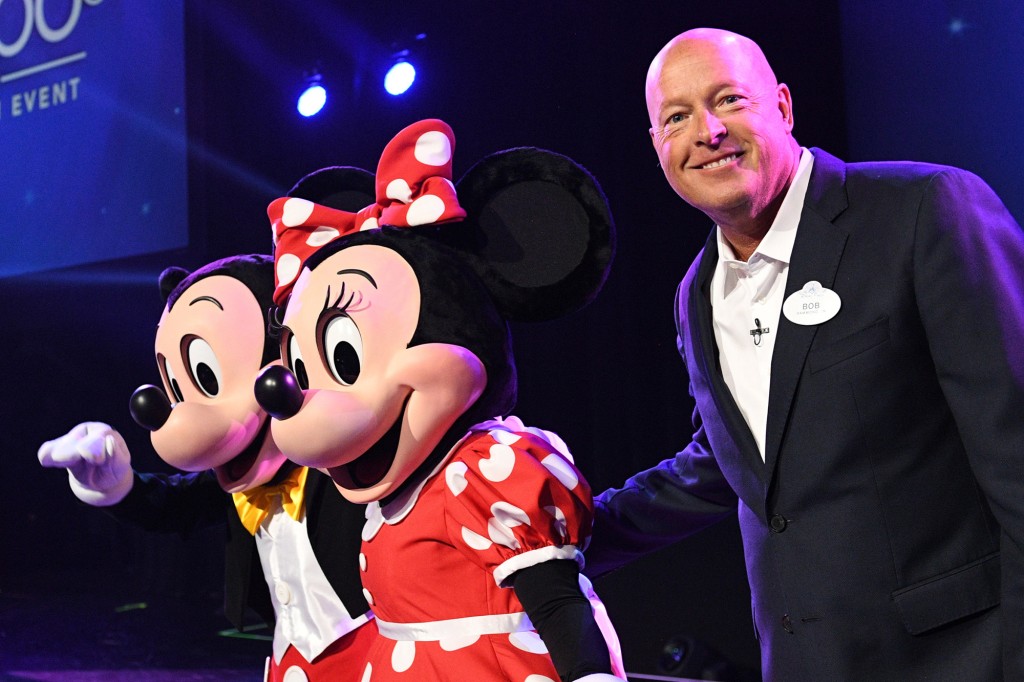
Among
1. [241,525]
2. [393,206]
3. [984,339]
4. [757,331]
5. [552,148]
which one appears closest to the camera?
[984,339]

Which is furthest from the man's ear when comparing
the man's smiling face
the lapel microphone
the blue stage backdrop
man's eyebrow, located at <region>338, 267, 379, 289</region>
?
the blue stage backdrop

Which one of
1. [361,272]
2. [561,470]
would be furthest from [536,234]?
[561,470]

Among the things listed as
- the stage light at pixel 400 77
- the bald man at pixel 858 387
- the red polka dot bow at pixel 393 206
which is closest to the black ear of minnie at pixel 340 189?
the red polka dot bow at pixel 393 206

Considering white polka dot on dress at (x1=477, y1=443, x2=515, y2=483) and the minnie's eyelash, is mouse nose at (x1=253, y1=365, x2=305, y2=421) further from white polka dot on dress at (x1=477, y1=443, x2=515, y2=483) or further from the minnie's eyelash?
white polka dot on dress at (x1=477, y1=443, x2=515, y2=483)

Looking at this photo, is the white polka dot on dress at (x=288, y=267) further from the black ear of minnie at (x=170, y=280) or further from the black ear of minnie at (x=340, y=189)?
the black ear of minnie at (x=170, y=280)

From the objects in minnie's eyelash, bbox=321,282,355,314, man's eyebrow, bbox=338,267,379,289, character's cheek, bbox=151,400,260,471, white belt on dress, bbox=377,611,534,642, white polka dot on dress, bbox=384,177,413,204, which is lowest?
white belt on dress, bbox=377,611,534,642

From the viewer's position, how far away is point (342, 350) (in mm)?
1576

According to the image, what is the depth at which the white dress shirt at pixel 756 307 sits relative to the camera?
4.46 feet

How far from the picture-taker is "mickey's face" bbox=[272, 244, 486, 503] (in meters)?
1.49

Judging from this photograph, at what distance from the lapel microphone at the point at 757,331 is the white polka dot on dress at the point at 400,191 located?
0.61m

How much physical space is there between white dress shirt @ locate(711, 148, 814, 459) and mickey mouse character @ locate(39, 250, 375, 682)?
2.40 feet

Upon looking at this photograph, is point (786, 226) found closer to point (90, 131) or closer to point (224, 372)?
point (224, 372)

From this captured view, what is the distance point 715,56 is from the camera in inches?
55.0

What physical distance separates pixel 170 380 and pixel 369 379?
0.55 metres
